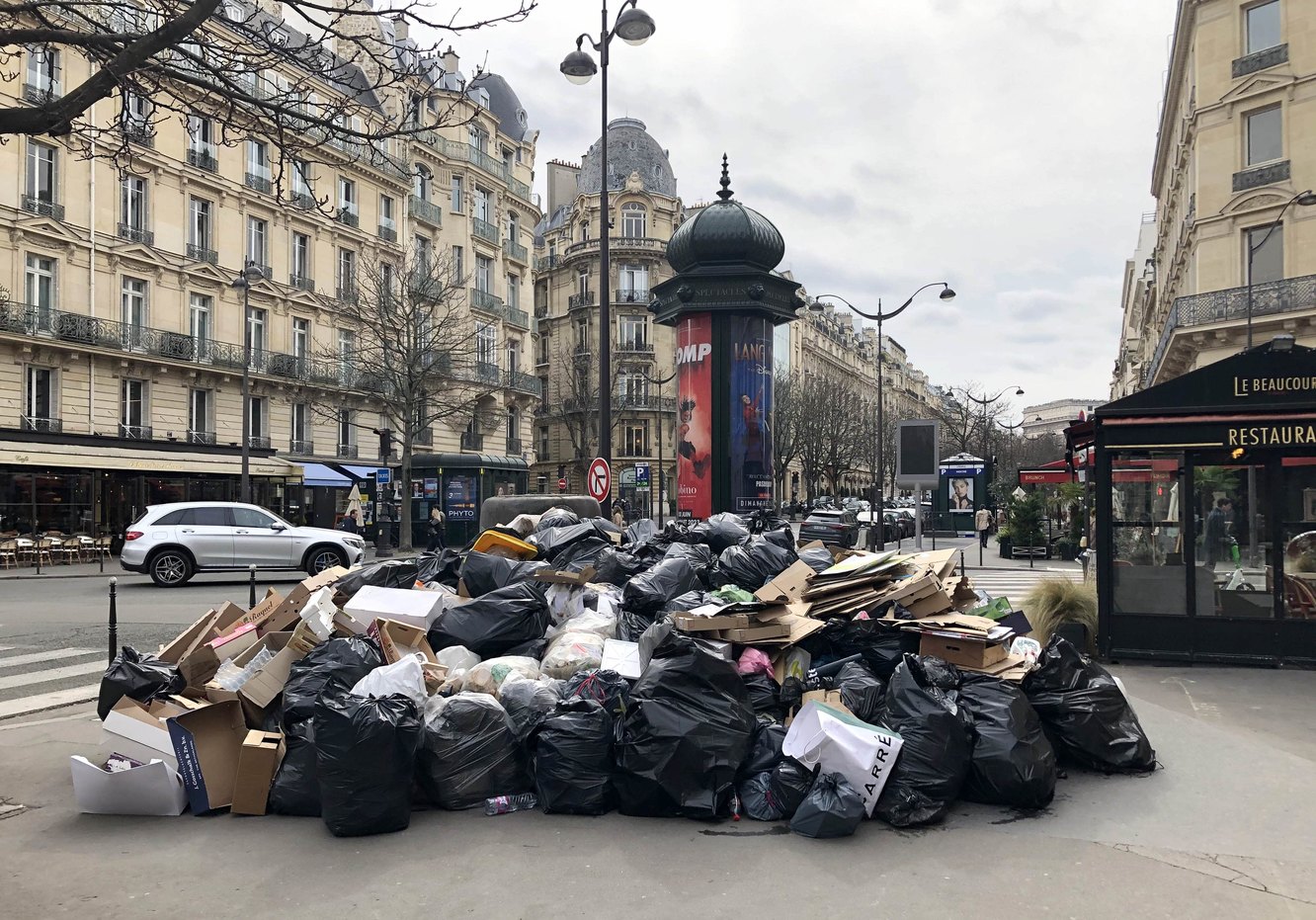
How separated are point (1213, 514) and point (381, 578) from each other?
7.72 m

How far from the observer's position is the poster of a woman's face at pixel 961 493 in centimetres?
3678

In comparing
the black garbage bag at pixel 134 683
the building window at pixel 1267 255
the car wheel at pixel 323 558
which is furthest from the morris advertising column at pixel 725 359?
the building window at pixel 1267 255

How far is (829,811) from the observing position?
4.59 meters

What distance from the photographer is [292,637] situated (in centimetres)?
604

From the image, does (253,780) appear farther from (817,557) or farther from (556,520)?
(817,557)

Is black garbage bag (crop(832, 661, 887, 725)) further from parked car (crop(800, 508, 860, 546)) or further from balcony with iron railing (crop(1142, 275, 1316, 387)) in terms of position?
balcony with iron railing (crop(1142, 275, 1316, 387))

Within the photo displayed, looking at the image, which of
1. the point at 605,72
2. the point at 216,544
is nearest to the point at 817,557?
the point at 605,72

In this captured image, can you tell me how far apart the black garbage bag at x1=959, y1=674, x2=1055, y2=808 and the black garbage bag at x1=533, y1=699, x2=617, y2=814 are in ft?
6.68

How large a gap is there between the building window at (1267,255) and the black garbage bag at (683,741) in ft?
111

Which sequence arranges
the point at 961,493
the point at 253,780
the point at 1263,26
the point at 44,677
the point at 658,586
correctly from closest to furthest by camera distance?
the point at 253,780 < the point at 658,586 < the point at 44,677 < the point at 1263,26 < the point at 961,493

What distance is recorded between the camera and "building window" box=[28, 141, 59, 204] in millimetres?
25734

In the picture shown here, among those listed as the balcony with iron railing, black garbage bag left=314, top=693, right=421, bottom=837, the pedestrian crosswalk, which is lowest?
the pedestrian crosswalk

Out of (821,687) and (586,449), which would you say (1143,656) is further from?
(586,449)

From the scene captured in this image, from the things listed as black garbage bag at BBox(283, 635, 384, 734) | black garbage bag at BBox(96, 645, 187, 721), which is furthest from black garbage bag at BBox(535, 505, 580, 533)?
black garbage bag at BBox(96, 645, 187, 721)
